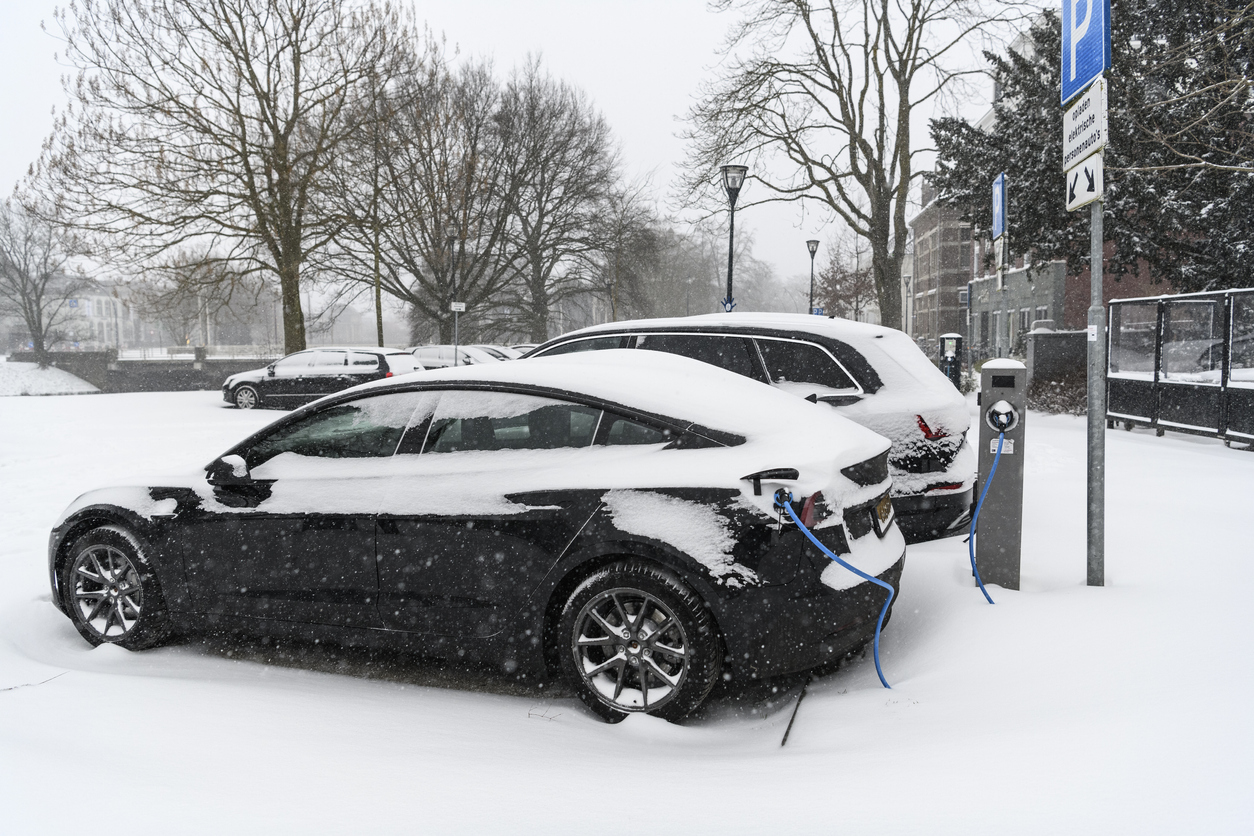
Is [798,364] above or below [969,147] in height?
below

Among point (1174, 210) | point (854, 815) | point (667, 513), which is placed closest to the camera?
point (854, 815)

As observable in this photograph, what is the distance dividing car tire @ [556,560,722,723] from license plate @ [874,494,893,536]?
38.3 inches

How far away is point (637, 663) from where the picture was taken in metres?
3.40

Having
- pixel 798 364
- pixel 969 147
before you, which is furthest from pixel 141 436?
pixel 969 147

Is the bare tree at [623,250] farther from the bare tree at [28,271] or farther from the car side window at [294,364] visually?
the bare tree at [28,271]

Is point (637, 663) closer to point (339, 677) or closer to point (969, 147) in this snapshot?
point (339, 677)

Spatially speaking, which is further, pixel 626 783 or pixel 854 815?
pixel 626 783

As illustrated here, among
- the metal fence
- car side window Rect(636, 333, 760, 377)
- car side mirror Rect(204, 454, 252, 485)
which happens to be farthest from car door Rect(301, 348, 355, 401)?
car side mirror Rect(204, 454, 252, 485)

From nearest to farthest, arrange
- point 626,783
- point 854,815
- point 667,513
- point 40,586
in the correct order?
point 854,815, point 626,783, point 667,513, point 40,586

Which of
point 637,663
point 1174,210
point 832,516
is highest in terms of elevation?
point 1174,210

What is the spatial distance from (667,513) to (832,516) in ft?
2.26

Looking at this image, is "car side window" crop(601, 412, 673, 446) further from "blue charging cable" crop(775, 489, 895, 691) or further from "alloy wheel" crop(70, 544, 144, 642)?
"alloy wheel" crop(70, 544, 144, 642)

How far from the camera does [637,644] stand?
133 inches

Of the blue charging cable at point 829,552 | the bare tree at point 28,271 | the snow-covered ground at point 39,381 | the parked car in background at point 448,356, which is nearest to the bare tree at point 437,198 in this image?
the parked car in background at point 448,356
